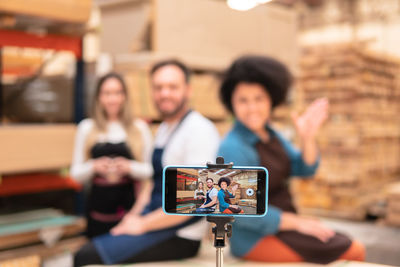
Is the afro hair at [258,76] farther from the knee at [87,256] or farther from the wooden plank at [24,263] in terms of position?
the wooden plank at [24,263]

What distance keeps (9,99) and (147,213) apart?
1.79m

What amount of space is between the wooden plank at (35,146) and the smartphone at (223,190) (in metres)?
2.05

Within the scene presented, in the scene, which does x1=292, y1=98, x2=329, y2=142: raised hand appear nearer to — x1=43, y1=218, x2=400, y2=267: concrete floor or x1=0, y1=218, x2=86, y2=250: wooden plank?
x1=43, y1=218, x2=400, y2=267: concrete floor

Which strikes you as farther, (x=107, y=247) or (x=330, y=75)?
(x=330, y=75)

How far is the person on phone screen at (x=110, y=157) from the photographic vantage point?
2.65m

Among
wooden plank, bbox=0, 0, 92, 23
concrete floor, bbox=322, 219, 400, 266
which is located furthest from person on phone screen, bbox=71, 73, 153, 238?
concrete floor, bbox=322, 219, 400, 266

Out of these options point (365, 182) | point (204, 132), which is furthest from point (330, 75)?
point (204, 132)

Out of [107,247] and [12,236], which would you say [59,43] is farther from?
[107,247]

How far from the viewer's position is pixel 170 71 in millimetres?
1973

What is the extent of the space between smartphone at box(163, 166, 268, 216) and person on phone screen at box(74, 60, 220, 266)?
0.71 metres

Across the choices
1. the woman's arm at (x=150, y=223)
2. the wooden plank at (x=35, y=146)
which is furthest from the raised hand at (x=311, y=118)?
the wooden plank at (x=35, y=146)

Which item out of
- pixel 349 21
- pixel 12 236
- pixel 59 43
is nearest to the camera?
pixel 12 236

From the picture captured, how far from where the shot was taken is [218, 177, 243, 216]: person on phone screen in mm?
1061

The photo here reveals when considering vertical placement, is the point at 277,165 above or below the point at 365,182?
above
